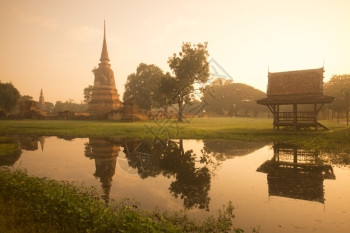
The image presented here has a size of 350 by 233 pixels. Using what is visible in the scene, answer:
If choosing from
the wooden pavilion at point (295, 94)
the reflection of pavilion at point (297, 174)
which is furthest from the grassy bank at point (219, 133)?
the reflection of pavilion at point (297, 174)

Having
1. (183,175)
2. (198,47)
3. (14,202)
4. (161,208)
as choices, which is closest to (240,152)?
(183,175)

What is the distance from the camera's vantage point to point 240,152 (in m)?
13.7

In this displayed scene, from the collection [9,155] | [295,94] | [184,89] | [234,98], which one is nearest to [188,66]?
[184,89]

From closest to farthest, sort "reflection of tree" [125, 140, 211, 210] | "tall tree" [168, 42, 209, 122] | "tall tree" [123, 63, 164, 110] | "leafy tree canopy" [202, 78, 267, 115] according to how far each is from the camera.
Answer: "reflection of tree" [125, 140, 211, 210] → "tall tree" [168, 42, 209, 122] → "tall tree" [123, 63, 164, 110] → "leafy tree canopy" [202, 78, 267, 115]

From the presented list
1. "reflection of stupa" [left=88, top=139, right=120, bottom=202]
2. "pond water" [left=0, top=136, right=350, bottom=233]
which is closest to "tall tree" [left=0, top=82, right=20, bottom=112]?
"pond water" [left=0, top=136, right=350, bottom=233]

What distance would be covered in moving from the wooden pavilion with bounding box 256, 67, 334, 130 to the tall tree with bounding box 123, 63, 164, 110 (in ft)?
144

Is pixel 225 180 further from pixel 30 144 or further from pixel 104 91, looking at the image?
pixel 104 91

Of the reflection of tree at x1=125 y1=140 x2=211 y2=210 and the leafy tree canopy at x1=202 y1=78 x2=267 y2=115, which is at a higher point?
the leafy tree canopy at x1=202 y1=78 x2=267 y2=115

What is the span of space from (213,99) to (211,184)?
85929mm

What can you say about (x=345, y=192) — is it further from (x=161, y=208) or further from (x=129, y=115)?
(x=129, y=115)

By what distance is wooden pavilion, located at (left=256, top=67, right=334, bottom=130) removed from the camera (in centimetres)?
2278

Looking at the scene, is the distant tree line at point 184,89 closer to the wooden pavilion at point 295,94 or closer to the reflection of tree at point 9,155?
the wooden pavilion at point 295,94

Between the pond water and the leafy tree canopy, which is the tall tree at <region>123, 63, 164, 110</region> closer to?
the leafy tree canopy

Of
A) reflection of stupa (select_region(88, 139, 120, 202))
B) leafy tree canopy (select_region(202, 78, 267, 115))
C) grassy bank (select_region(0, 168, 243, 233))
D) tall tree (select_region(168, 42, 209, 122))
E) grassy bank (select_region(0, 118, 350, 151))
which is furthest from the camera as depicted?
leafy tree canopy (select_region(202, 78, 267, 115))
